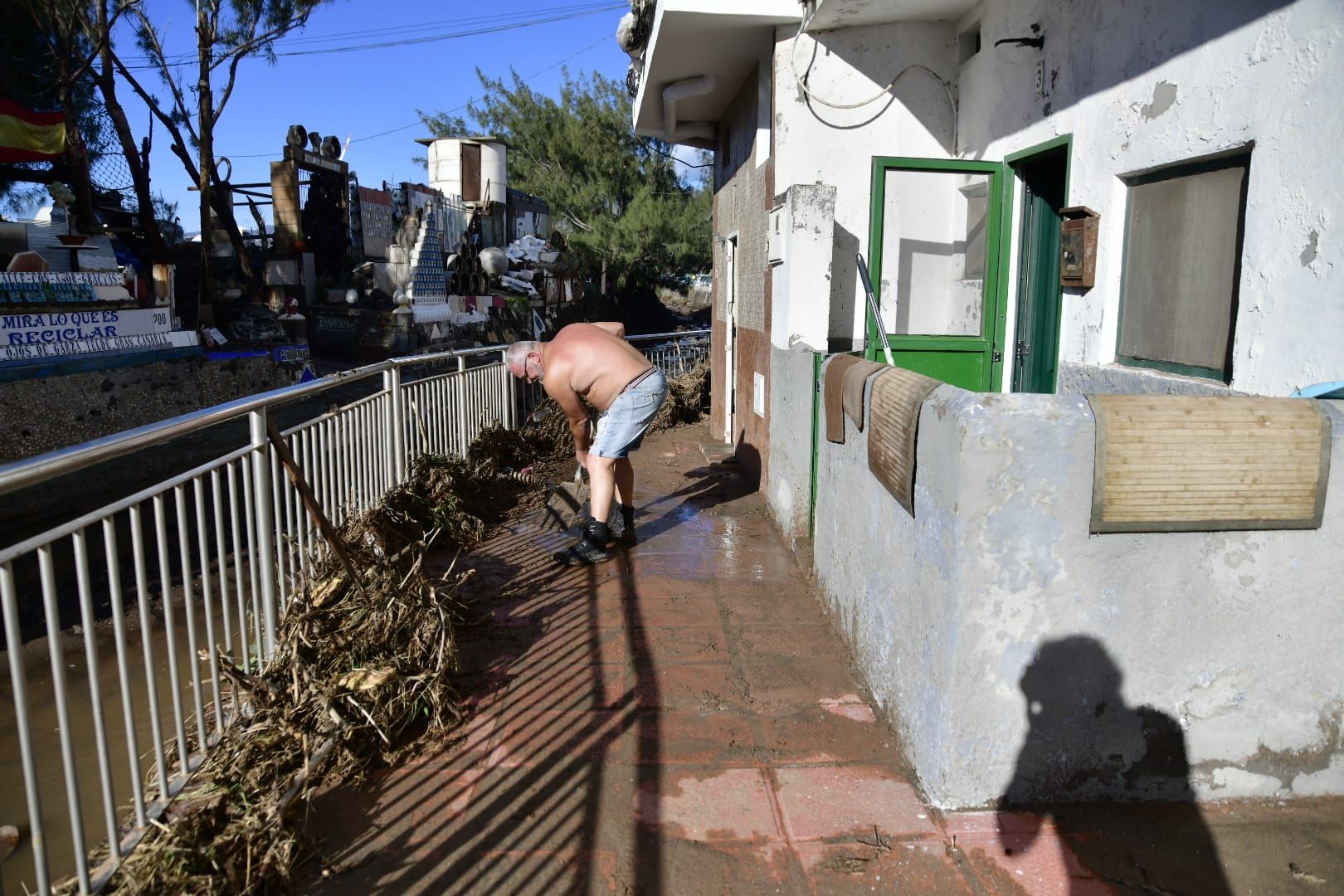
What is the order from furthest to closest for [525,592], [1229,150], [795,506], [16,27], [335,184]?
[335,184] < [16,27] < [795,506] < [525,592] < [1229,150]

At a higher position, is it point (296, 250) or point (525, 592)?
point (296, 250)

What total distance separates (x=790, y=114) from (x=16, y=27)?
1558 centimetres

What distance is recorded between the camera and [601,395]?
215 inches

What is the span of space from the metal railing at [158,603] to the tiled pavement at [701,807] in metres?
0.58

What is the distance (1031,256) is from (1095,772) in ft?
11.5

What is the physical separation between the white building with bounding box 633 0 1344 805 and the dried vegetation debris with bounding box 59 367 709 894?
1.77m

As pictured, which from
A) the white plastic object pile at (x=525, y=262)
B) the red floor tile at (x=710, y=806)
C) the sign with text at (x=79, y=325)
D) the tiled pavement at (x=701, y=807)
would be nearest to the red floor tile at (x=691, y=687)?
the tiled pavement at (x=701, y=807)

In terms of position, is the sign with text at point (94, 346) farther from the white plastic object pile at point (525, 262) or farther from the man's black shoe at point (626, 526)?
the white plastic object pile at point (525, 262)

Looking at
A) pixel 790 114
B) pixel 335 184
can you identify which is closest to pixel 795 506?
pixel 790 114

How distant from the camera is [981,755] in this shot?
2682 millimetres

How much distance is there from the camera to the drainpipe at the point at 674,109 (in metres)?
7.58

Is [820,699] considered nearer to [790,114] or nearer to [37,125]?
[790,114]

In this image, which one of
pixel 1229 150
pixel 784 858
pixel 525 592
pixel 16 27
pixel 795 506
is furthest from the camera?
pixel 16 27

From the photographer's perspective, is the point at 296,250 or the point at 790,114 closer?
the point at 790,114
